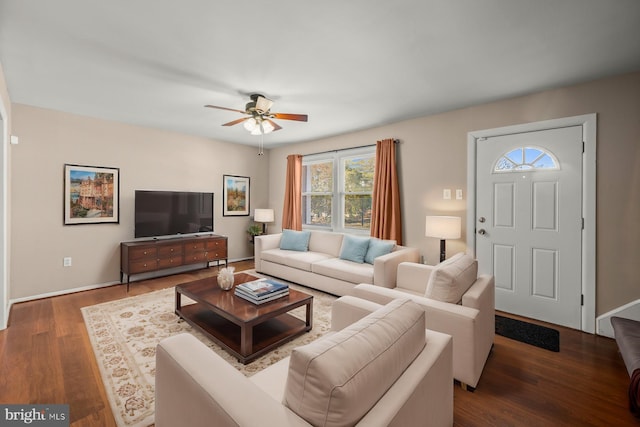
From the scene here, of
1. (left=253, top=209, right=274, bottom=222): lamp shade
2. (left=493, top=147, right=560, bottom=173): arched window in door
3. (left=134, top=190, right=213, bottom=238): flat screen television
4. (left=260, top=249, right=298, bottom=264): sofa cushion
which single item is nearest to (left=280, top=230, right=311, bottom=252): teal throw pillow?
(left=260, top=249, right=298, bottom=264): sofa cushion

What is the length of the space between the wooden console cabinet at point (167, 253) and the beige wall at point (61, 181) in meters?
0.36

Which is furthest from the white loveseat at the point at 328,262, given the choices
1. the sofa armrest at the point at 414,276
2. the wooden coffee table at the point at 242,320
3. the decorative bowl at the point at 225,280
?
the decorative bowl at the point at 225,280

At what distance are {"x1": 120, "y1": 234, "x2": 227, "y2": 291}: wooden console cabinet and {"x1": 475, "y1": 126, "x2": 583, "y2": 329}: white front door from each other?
4.08 m

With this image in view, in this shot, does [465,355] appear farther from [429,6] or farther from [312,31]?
[312,31]

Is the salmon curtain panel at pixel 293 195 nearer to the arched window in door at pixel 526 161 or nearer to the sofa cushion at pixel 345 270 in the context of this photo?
the sofa cushion at pixel 345 270

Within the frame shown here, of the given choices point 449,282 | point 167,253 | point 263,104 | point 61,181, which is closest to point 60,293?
point 167,253

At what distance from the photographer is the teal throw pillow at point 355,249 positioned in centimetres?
403

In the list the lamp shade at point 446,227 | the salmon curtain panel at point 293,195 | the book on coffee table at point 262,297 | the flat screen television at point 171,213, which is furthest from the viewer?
the salmon curtain panel at point 293,195

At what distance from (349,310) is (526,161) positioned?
2.78 m

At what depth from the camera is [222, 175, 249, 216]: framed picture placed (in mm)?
5666

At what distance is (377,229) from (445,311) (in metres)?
2.52

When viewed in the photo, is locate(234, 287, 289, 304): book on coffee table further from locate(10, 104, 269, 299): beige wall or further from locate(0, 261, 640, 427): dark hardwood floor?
locate(10, 104, 269, 299): beige wall

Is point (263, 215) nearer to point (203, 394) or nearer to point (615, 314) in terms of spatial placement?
point (203, 394)

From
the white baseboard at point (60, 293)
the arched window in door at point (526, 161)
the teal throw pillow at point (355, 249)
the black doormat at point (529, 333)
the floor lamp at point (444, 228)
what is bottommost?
the black doormat at point (529, 333)
